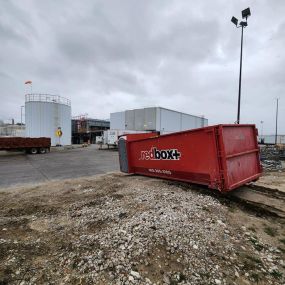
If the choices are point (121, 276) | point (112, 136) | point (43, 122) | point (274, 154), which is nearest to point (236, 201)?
point (121, 276)

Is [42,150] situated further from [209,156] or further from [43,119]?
[209,156]

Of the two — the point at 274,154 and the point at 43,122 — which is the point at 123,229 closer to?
the point at 274,154

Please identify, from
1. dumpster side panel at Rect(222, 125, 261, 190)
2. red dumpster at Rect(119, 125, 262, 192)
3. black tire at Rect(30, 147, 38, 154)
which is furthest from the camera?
black tire at Rect(30, 147, 38, 154)

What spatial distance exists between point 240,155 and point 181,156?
62.4 inches

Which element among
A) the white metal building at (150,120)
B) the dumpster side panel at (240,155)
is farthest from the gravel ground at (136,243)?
the white metal building at (150,120)

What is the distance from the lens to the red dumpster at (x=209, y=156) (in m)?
4.87

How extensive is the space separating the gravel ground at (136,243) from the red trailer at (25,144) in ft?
58.5

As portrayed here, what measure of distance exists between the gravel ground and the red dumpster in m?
0.72

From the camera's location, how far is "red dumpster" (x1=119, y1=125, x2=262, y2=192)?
487 centimetres

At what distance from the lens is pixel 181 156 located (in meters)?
5.89

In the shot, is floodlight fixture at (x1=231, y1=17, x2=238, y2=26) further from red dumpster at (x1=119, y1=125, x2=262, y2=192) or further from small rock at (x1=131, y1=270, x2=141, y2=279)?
small rock at (x1=131, y1=270, x2=141, y2=279)

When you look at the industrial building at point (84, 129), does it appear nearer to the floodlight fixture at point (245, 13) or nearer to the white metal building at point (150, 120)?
the white metal building at point (150, 120)

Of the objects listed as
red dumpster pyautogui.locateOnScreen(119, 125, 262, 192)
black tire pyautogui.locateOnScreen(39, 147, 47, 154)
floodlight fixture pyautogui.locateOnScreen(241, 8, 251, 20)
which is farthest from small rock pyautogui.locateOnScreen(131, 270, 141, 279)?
black tire pyautogui.locateOnScreen(39, 147, 47, 154)

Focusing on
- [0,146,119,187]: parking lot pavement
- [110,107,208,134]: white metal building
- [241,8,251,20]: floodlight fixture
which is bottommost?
[0,146,119,187]: parking lot pavement
